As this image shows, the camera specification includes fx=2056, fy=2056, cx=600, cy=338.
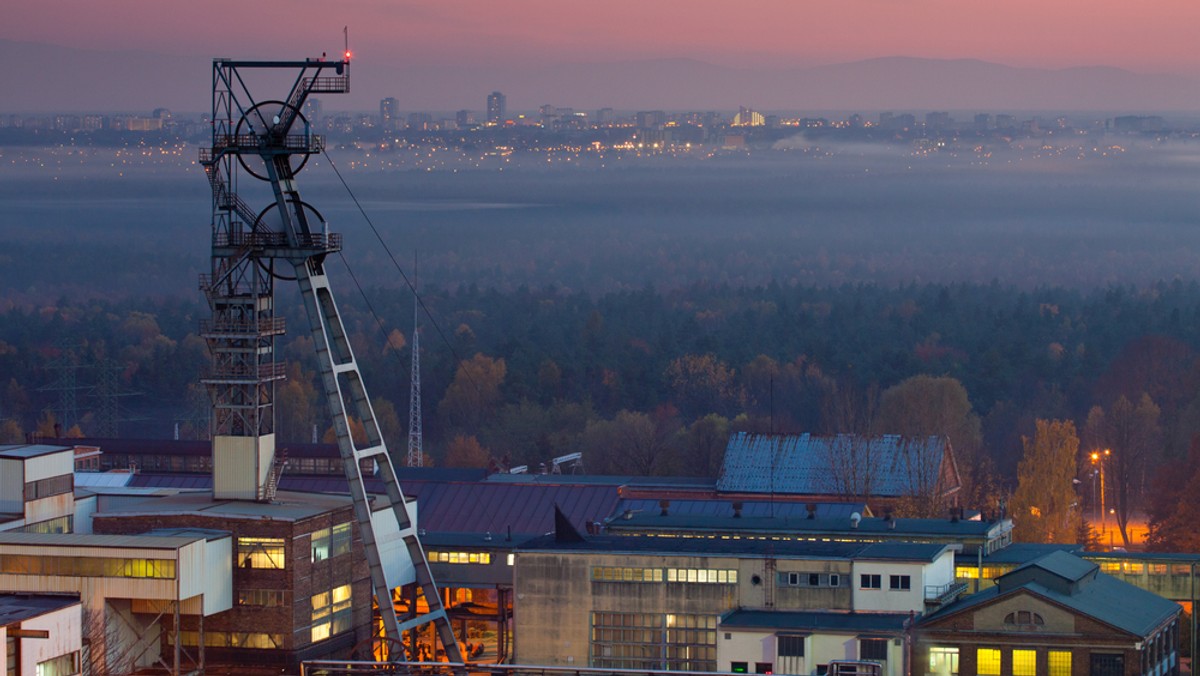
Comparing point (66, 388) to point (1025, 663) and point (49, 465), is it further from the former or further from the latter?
point (1025, 663)

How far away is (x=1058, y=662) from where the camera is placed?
51.4m

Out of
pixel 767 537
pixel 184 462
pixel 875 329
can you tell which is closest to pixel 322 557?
pixel 767 537

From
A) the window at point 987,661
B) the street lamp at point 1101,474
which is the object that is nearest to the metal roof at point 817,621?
the window at point 987,661

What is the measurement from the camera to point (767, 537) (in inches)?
2429

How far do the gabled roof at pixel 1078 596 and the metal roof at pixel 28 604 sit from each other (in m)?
21.2

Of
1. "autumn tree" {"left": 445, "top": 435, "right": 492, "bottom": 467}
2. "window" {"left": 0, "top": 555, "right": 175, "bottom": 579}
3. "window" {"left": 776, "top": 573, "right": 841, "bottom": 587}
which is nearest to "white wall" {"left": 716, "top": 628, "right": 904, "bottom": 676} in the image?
"window" {"left": 776, "top": 573, "right": 841, "bottom": 587}

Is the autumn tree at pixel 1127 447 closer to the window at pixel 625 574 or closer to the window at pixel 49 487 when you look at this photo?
the window at pixel 625 574

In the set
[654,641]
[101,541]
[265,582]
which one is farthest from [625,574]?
[101,541]

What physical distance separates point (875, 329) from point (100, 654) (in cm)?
15131

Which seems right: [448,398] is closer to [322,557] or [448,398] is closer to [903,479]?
[903,479]

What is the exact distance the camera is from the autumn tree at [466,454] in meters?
114

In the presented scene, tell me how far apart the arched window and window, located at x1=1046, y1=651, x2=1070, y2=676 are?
2.70ft

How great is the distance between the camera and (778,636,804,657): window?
50.8m

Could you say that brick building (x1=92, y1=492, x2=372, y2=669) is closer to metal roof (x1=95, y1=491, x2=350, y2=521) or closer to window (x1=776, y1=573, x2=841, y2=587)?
metal roof (x1=95, y1=491, x2=350, y2=521)
